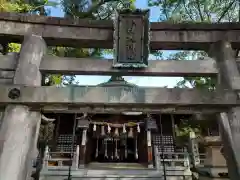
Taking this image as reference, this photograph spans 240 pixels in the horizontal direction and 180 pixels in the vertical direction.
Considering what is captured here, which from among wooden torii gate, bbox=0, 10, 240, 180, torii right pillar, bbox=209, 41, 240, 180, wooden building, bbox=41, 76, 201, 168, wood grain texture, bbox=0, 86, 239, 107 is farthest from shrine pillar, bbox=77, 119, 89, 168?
torii right pillar, bbox=209, 41, 240, 180

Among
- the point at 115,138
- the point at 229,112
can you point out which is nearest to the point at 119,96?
the point at 229,112

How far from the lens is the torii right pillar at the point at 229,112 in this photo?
133 inches

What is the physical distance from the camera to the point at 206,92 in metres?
3.72

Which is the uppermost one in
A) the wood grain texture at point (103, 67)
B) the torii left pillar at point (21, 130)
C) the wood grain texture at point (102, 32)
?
the wood grain texture at point (102, 32)

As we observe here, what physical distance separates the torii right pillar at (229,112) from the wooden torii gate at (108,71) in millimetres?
13

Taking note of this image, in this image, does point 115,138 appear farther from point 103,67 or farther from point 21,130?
point 21,130

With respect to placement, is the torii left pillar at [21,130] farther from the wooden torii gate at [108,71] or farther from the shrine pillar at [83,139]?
the shrine pillar at [83,139]

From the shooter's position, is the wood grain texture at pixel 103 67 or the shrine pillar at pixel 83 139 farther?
the shrine pillar at pixel 83 139

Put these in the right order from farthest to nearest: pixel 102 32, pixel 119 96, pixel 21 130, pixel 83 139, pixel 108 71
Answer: pixel 83 139
pixel 102 32
pixel 108 71
pixel 119 96
pixel 21 130

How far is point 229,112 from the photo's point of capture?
371 cm

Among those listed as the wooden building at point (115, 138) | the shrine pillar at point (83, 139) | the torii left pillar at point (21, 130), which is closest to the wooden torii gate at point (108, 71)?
the torii left pillar at point (21, 130)

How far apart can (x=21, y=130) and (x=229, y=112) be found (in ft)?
10.6

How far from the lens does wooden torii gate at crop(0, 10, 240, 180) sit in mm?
3451

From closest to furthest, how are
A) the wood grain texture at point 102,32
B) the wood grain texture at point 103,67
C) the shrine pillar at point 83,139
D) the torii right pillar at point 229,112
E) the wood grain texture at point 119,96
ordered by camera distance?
the torii right pillar at point 229,112, the wood grain texture at point 119,96, the wood grain texture at point 103,67, the wood grain texture at point 102,32, the shrine pillar at point 83,139
